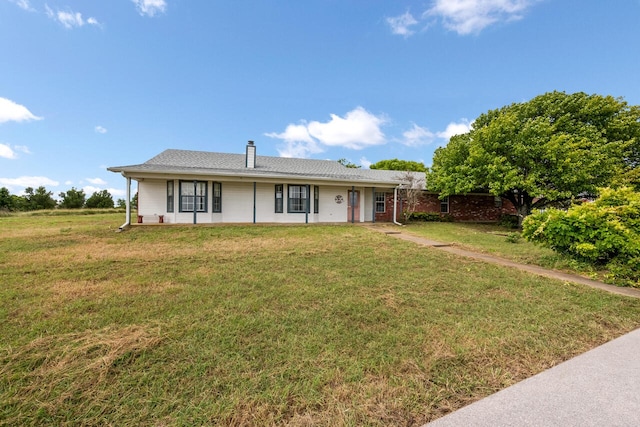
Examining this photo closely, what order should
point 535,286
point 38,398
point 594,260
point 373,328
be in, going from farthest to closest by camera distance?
point 594,260
point 535,286
point 373,328
point 38,398

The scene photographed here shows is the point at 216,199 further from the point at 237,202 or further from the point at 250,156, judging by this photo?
the point at 250,156

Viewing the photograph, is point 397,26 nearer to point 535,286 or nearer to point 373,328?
point 535,286

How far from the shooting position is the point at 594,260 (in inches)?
247

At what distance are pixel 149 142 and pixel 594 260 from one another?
76.4ft

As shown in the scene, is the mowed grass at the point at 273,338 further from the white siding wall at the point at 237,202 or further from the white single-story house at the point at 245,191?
the white siding wall at the point at 237,202

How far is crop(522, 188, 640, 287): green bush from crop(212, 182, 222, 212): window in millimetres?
13086

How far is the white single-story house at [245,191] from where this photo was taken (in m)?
13.4

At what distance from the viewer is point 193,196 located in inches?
533

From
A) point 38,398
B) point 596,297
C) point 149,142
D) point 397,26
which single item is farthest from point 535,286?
point 149,142

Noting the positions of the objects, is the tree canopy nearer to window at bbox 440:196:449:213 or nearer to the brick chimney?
window at bbox 440:196:449:213

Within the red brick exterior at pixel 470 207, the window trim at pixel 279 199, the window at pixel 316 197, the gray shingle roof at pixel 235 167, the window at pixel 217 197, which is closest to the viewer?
the gray shingle roof at pixel 235 167

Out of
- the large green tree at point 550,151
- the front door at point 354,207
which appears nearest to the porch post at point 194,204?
the front door at point 354,207

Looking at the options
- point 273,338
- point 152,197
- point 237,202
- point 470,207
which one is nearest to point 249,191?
point 237,202

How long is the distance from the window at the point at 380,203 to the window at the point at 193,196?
1076 cm
